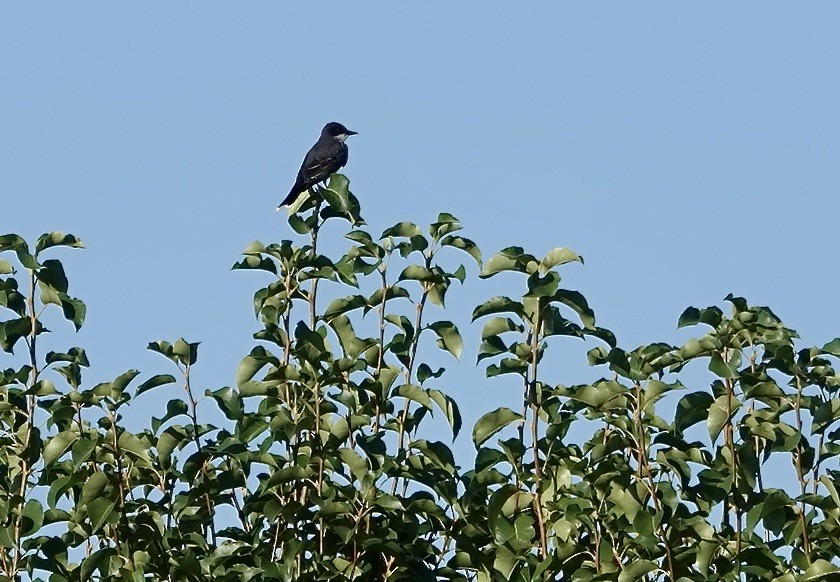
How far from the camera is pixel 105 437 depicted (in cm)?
780

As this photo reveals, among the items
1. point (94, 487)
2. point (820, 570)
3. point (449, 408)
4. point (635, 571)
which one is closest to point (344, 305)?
point (449, 408)

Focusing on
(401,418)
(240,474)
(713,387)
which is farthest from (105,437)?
(713,387)

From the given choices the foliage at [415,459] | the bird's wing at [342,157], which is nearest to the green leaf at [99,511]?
the foliage at [415,459]

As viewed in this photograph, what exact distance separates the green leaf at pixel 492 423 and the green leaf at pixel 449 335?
56 centimetres

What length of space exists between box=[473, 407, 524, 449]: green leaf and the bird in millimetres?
9123

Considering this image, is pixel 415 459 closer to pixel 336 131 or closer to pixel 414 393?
pixel 414 393

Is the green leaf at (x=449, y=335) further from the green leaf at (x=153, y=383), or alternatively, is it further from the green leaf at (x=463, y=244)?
the green leaf at (x=153, y=383)

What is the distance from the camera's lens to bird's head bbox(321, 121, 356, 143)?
2020 cm

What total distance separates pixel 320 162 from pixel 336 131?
108 inches

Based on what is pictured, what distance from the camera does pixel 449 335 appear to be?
8086mm

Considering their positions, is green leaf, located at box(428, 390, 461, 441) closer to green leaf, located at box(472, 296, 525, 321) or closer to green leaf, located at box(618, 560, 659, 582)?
green leaf, located at box(472, 296, 525, 321)

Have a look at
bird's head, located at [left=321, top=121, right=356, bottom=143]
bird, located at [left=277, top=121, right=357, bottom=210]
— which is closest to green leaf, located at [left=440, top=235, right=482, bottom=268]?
bird, located at [left=277, top=121, right=357, bottom=210]

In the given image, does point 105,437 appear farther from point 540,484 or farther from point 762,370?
point 762,370

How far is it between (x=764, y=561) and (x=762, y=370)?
1.03 metres
